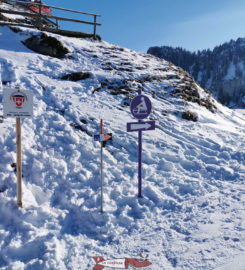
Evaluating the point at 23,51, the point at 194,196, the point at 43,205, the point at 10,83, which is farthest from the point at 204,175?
the point at 23,51

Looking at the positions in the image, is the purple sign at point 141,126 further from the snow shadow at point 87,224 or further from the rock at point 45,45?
the rock at point 45,45

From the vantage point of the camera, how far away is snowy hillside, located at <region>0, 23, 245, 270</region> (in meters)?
4.64

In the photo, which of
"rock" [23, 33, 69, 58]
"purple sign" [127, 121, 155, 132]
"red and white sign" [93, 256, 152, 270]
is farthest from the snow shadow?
"rock" [23, 33, 69, 58]

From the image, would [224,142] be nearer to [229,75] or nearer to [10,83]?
[10,83]

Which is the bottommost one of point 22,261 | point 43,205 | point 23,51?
point 22,261

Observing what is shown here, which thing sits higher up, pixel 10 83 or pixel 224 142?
pixel 10 83

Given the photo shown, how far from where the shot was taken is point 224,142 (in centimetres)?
1084

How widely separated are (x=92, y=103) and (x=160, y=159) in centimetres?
438

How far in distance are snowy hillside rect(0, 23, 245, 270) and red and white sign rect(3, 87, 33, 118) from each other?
5.28ft

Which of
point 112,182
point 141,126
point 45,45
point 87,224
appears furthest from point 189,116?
point 45,45

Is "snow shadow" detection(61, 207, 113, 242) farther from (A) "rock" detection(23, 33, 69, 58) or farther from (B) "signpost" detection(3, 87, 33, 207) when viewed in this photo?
(A) "rock" detection(23, 33, 69, 58)

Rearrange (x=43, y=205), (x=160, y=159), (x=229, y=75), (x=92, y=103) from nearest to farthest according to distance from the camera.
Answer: (x=43, y=205) < (x=160, y=159) < (x=92, y=103) < (x=229, y=75)

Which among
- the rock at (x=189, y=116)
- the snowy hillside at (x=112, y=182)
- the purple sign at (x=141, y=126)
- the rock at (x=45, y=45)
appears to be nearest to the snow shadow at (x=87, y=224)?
the snowy hillside at (x=112, y=182)

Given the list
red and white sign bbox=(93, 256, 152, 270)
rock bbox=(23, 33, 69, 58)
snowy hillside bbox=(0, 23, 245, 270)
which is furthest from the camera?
rock bbox=(23, 33, 69, 58)
